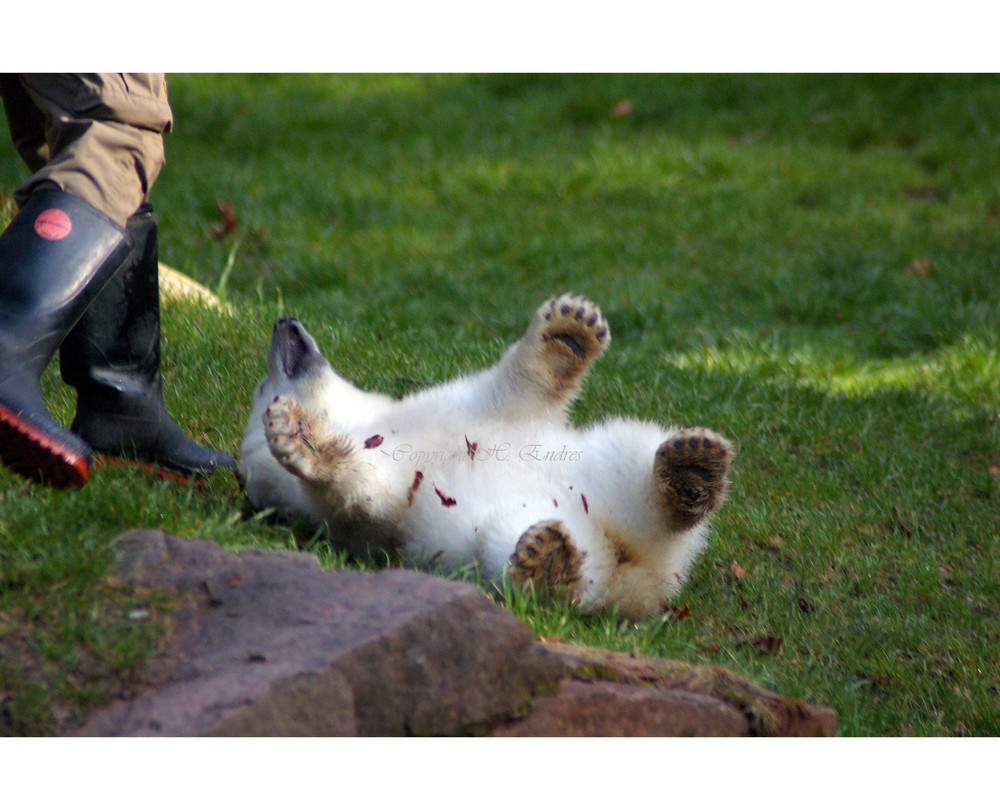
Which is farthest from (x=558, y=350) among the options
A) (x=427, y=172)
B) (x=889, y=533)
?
(x=427, y=172)

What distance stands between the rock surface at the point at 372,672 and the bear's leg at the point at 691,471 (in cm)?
54

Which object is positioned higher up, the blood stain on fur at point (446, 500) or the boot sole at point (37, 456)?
the blood stain on fur at point (446, 500)

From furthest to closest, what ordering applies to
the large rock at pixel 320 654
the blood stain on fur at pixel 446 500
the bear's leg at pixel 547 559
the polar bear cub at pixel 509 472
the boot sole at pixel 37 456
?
1. the blood stain on fur at pixel 446 500
2. the polar bear cub at pixel 509 472
3. the bear's leg at pixel 547 559
4. the boot sole at pixel 37 456
5. the large rock at pixel 320 654

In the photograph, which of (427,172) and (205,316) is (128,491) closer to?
(205,316)

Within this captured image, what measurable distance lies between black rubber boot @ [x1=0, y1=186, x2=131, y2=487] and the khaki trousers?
6 cm

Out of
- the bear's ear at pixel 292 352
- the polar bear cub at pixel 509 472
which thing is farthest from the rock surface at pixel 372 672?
the bear's ear at pixel 292 352

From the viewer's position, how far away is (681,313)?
6.11 meters

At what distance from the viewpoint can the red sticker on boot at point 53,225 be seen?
8.54ft

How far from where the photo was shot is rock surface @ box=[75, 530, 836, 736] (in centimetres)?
184

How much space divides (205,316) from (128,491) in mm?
1958

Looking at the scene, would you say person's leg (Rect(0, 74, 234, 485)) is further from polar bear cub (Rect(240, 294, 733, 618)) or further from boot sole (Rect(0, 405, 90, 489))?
polar bear cub (Rect(240, 294, 733, 618))

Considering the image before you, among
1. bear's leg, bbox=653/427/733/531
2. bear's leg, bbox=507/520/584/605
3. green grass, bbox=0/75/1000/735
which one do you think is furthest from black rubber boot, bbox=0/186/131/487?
bear's leg, bbox=653/427/733/531

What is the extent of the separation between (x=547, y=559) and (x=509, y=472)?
38 centimetres

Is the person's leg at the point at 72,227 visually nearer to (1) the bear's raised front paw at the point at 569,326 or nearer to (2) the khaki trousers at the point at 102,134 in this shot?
(2) the khaki trousers at the point at 102,134
